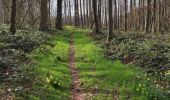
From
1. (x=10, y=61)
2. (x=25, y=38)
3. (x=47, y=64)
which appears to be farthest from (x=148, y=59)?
(x=25, y=38)

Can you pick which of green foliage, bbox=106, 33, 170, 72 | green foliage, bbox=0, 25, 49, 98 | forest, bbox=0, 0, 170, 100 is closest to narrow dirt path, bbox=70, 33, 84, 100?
forest, bbox=0, 0, 170, 100

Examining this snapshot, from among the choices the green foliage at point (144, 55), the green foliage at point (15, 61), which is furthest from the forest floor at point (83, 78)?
the green foliage at point (144, 55)

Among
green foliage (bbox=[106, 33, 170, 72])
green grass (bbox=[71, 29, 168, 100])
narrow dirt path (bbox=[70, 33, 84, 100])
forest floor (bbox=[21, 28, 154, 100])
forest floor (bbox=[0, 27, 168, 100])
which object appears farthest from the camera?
green foliage (bbox=[106, 33, 170, 72])

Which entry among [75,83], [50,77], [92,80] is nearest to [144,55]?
[92,80]

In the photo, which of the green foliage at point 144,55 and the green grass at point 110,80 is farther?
the green foliage at point 144,55

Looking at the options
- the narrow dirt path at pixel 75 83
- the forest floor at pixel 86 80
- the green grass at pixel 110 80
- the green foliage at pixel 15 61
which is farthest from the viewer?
the green foliage at pixel 15 61

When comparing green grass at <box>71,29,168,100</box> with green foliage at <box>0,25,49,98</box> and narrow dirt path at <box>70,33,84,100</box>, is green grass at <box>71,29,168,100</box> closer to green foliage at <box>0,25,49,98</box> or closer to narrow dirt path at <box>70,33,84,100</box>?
narrow dirt path at <box>70,33,84,100</box>

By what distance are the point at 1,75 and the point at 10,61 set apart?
6.23 ft

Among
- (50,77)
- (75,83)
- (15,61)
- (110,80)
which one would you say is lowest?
(75,83)

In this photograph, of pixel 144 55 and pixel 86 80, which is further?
pixel 144 55

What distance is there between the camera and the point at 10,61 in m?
17.3

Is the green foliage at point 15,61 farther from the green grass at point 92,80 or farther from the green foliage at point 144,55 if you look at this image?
the green foliage at point 144,55

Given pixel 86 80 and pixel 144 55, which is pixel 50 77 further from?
pixel 144 55

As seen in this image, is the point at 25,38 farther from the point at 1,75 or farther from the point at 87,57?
the point at 1,75
